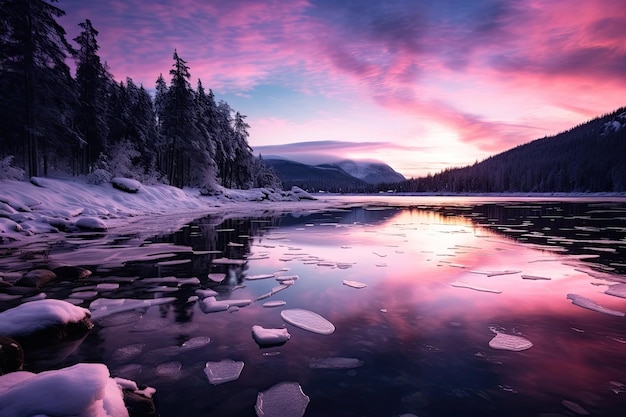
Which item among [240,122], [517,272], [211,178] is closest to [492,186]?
[240,122]

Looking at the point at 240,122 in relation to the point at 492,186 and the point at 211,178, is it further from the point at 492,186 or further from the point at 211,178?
the point at 492,186

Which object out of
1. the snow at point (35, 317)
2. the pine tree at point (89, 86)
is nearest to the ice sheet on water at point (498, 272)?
the snow at point (35, 317)

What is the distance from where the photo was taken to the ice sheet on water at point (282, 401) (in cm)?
267

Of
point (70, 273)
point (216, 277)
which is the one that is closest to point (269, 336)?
point (216, 277)

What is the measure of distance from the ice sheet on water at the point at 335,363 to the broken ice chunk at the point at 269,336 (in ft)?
1.97

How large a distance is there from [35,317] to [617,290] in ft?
29.4

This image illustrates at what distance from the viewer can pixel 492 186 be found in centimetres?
11706

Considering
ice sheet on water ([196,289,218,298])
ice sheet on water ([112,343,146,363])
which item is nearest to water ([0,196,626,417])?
ice sheet on water ([112,343,146,363])

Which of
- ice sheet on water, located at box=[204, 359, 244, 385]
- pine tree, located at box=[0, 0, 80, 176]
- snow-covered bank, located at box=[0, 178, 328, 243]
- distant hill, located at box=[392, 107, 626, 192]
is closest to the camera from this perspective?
ice sheet on water, located at box=[204, 359, 244, 385]

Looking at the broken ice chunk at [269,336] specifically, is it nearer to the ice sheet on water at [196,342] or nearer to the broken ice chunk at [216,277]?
the ice sheet on water at [196,342]

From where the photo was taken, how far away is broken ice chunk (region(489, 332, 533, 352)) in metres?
3.79

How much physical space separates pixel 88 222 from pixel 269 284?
38.9 ft

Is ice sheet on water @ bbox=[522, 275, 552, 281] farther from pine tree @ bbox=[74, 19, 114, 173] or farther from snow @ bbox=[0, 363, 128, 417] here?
pine tree @ bbox=[74, 19, 114, 173]

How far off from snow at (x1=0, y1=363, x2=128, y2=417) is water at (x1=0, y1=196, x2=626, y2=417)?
449 millimetres
